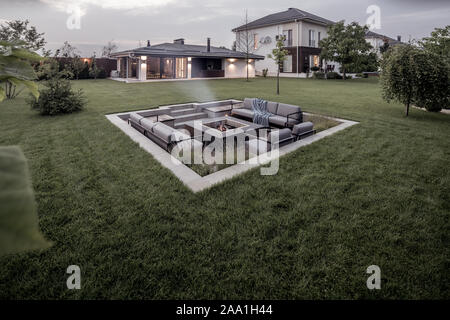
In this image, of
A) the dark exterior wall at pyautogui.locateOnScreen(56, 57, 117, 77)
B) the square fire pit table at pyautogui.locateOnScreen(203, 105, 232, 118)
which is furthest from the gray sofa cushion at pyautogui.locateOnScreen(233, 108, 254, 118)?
the dark exterior wall at pyautogui.locateOnScreen(56, 57, 117, 77)

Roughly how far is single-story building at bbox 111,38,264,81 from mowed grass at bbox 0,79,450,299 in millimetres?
23963

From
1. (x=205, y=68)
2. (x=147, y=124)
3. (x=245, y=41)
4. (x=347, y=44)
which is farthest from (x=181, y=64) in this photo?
(x=147, y=124)

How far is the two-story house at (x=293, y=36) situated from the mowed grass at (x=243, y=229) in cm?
3198

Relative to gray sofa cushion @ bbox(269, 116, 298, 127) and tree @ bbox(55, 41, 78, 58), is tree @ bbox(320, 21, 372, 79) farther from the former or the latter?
tree @ bbox(55, 41, 78, 58)

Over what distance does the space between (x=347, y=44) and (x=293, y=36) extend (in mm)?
7943

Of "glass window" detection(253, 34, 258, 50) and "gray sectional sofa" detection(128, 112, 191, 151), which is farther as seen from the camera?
"glass window" detection(253, 34, 258, 50)

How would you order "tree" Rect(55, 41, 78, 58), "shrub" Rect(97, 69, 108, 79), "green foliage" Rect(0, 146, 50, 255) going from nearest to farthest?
1. "green foliage" Rect(0, 146, 50, 255)
2. "tree" Rect(55, 41, 78, 58)
3. "shrub" Rect(97, 69, 108, 79)

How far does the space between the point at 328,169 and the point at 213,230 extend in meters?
3.15

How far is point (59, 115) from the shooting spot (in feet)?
34.2

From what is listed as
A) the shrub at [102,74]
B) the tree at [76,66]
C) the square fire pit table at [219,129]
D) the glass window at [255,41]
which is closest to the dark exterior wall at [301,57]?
the glass window at [255,41]

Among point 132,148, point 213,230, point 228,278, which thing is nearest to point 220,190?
point 213,230

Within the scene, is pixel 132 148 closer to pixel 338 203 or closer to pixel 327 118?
pixel 338 203

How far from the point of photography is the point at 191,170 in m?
5.39

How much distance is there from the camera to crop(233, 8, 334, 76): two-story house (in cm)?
3450
